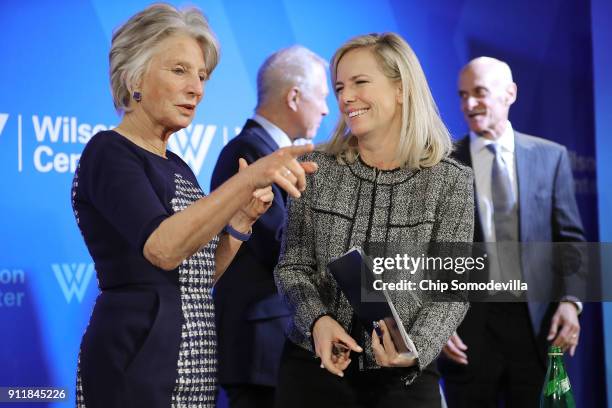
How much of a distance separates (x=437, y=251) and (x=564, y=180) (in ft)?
5.87

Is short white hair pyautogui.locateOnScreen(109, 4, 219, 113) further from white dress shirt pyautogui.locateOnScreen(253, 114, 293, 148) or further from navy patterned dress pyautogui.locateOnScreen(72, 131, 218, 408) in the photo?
white dress shirt pyautogui.locateOnScreen(253, 114, 293, 148)

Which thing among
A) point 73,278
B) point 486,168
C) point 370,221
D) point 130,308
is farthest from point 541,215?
point 130,308

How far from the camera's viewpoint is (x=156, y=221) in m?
1.94

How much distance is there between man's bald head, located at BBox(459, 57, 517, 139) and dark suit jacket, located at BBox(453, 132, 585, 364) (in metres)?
0.11

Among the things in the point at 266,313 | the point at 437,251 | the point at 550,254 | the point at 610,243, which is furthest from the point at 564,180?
the point at 437,251

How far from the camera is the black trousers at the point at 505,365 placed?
3.80m

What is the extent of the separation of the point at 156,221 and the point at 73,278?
1743mm

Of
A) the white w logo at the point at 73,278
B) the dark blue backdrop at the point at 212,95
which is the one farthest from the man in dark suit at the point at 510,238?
the white w logo at the point at 73,278

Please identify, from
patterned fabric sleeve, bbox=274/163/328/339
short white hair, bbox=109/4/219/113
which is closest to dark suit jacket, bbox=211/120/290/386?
patterned fabric sleeve, bbox=274/163/328/339

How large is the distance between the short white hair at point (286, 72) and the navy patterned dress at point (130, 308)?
5.69 feet

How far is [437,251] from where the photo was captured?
2.48 m

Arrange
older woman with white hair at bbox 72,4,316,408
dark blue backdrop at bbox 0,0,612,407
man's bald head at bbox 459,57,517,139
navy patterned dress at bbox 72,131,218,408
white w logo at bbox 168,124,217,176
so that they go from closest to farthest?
older woman with white hair at bbox 72,4,316,408 < navy patterned dress at bbox 72,131,218,408 < dark blue backdrop at bbox 0,0,612,407 < white w logo at bbox 168,124,217,176 < man's bald head at bbox 459,57,517,139

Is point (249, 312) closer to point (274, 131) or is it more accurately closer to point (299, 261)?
point (274, 131)

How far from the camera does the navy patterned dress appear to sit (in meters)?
2.07
